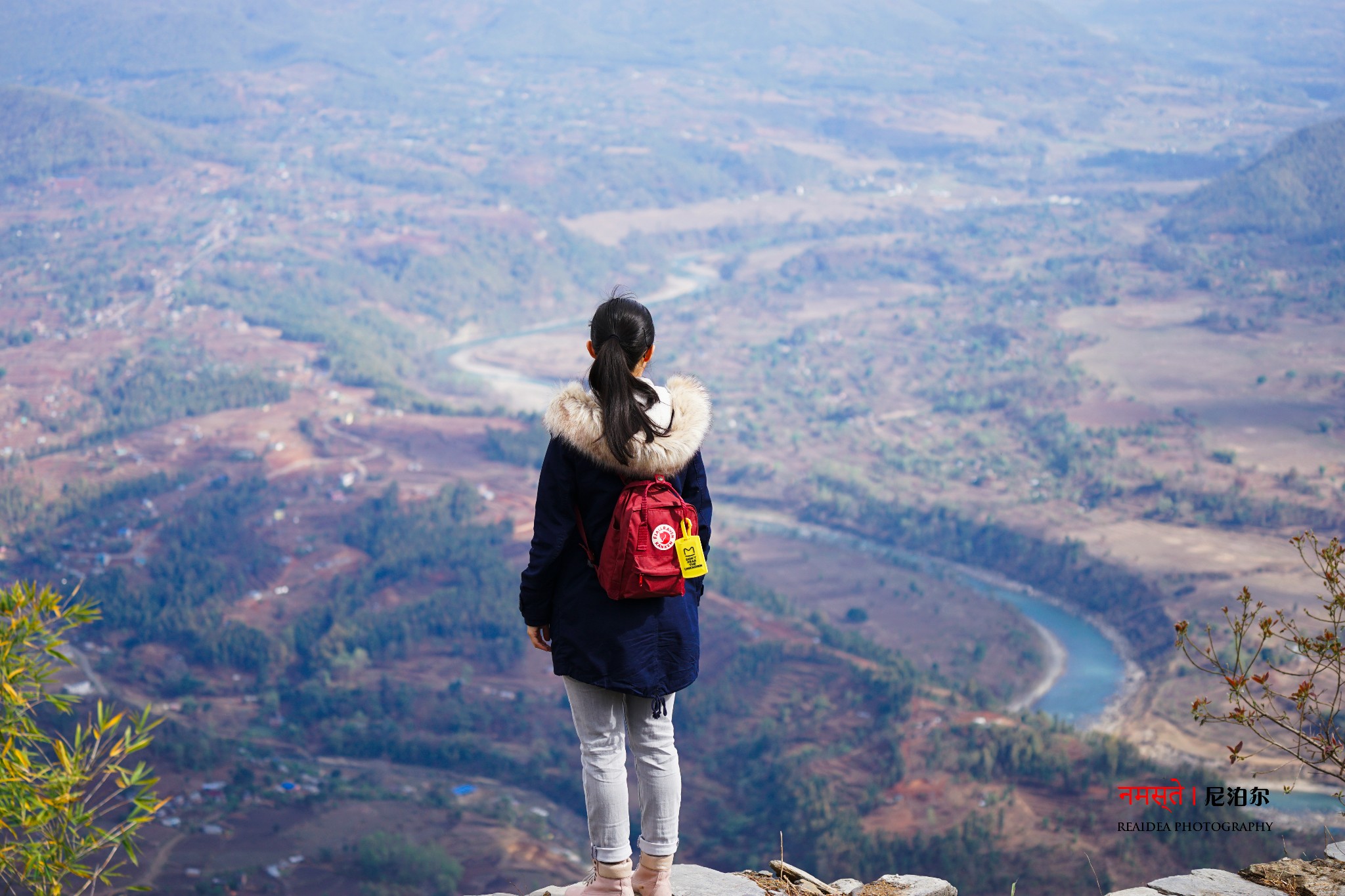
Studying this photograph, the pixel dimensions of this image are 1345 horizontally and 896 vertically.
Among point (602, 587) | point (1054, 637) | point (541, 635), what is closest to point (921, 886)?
point (541, 635)

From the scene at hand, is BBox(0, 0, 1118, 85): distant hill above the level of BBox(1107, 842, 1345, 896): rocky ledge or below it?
above

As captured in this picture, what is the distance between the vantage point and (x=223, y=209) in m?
87.3

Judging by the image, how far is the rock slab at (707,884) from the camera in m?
5.36

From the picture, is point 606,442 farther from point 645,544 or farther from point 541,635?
point 541,635

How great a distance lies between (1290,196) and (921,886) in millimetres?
82120

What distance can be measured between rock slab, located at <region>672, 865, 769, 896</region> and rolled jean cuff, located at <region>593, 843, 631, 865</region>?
0.80 meters

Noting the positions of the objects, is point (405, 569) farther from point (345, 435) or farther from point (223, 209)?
point (223, 209)

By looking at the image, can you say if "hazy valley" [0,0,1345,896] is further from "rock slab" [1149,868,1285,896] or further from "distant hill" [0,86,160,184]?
"rock slab" [1149,868,1285,896]

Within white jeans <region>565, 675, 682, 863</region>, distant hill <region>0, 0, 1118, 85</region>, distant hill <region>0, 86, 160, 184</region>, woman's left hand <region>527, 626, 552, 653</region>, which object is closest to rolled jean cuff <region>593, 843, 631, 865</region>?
white jeans <region>565, 675, 682, 863</region>

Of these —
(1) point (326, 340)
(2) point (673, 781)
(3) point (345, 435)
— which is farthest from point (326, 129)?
(2) point (673, 781)

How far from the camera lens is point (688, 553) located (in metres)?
4.27

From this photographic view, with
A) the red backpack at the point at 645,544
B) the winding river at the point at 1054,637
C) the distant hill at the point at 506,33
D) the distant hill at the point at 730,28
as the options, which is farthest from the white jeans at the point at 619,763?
the distant hill at the point at 730,28

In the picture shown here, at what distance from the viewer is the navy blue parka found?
430 centimetres

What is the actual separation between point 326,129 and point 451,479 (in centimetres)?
8206
